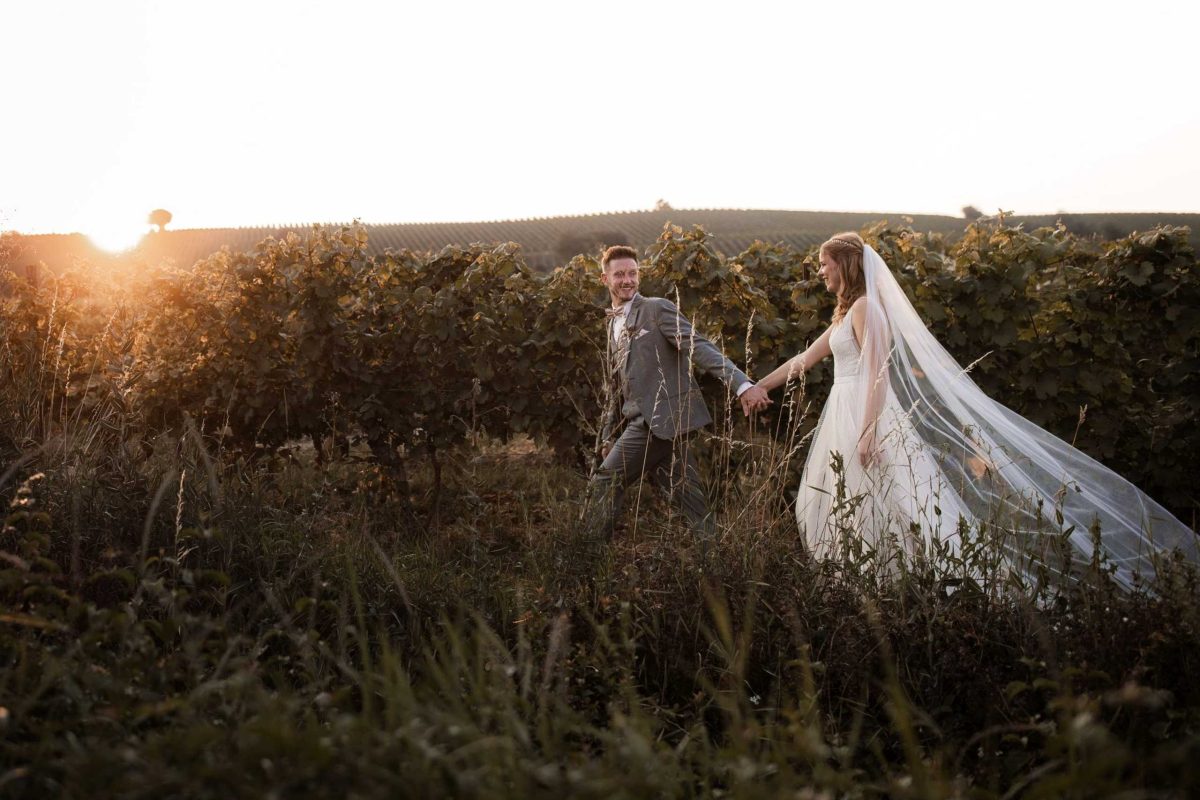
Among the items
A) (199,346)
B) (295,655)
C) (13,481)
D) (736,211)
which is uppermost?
(736,211)

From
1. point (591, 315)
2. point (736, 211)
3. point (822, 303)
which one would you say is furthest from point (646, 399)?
point (736, 211)

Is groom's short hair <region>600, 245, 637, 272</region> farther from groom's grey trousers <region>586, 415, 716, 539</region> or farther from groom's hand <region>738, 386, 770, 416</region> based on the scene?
groom's hand <region>738, 386, 770, 416</region>

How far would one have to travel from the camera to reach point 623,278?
5.48 m

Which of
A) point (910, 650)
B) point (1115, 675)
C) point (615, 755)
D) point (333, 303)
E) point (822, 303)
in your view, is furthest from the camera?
point (822, 303)

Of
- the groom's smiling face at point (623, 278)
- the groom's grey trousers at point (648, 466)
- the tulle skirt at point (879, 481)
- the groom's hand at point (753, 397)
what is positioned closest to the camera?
the tulle skirt at point (879, 481)

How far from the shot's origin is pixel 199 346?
595 centimetres

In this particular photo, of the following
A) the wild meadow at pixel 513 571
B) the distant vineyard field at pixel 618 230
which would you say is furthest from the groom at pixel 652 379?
the distant vineyard field at pixel 618 230

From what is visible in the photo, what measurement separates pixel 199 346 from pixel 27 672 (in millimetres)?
3979

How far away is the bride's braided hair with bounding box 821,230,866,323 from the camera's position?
5.11 m

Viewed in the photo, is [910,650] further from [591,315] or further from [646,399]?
[591,315]

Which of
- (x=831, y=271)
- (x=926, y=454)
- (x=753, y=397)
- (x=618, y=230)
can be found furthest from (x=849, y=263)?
(x=618, y=230)

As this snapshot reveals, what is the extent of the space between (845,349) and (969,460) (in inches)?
36.9

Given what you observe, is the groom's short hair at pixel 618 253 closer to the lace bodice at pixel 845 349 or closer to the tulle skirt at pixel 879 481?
the lace bodice at pixel 845 349

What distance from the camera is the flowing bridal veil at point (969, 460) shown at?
4230mm
